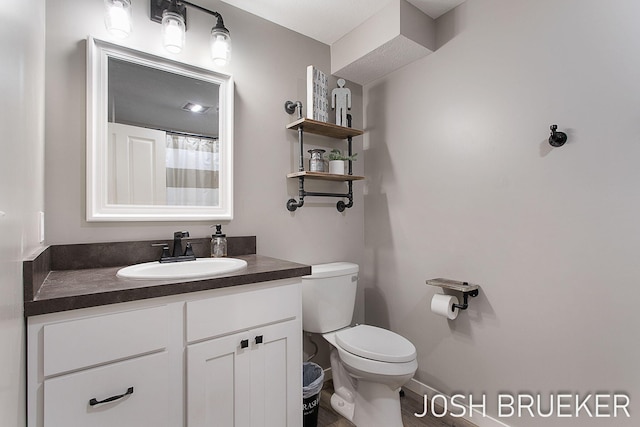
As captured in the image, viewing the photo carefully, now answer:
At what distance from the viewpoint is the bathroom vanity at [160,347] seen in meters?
0.87

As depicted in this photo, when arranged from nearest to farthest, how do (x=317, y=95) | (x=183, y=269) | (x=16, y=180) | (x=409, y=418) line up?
(x=16, y=180), (x=183, y=269), (x=409, y=418), (x=317, y=95)

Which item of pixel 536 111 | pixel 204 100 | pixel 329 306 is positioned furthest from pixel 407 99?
pixel 329 306

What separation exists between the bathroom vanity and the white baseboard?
919 mm

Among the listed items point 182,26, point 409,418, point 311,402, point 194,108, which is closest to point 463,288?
point 409,418

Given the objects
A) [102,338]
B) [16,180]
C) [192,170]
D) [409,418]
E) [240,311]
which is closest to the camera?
[16,180]

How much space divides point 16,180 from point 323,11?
1.72m

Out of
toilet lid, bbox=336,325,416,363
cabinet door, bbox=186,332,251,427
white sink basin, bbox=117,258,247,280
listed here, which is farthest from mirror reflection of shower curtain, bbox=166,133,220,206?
toilet lid, bbox=336,325,416,363

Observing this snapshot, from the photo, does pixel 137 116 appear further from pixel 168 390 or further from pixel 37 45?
pixel 168 390

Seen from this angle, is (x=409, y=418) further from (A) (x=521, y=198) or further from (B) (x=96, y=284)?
(B) (x=96, y=284)

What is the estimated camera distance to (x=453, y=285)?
5.49 ft

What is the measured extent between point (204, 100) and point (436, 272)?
166 centimetres

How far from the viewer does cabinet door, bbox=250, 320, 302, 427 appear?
48.9 inches

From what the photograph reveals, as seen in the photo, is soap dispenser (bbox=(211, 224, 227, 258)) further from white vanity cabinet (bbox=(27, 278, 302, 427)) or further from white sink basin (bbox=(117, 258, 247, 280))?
white vanity cabinet (bbox=(27, 278, 302, 427))

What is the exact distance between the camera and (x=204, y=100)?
166 cm
